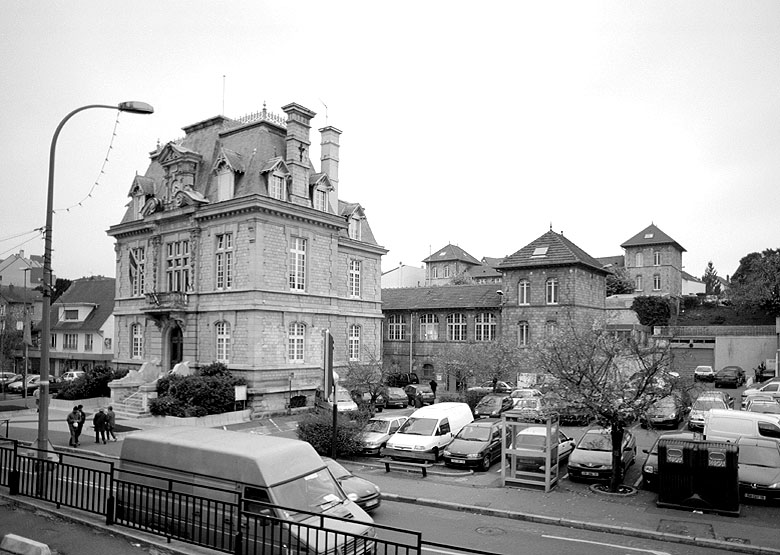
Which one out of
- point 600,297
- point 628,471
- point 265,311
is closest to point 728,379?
point 600,297

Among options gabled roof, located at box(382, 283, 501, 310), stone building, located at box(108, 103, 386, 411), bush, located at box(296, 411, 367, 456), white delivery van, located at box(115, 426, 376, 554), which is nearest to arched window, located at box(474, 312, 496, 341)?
gabled roof, located at box(382, 283, 501, 310)

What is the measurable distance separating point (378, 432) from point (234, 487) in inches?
481

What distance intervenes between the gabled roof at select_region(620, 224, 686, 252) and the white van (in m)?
66.9

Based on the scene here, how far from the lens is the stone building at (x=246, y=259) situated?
106ft

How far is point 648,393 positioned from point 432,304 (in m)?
33.3

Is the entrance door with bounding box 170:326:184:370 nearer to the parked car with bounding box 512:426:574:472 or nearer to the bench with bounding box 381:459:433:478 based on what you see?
the bench with bounding box 381:459:433:478

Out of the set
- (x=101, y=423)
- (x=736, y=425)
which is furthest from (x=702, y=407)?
(x=101, y=423)

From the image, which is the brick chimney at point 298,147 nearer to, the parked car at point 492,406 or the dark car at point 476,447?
the parked car at point 492,406

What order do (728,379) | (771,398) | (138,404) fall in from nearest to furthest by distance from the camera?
(771,398) < (138,404) < (728,379)

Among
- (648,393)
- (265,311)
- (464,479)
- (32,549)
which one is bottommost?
(464,479)

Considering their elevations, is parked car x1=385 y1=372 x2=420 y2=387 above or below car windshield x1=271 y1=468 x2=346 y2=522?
below

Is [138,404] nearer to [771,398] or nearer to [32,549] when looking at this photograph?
[32,549]

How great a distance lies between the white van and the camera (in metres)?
19.0

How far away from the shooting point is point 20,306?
64.0 meters
